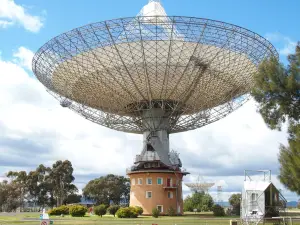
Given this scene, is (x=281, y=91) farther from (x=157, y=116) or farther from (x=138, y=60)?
(x=157, y=116)

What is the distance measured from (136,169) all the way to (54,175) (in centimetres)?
4823

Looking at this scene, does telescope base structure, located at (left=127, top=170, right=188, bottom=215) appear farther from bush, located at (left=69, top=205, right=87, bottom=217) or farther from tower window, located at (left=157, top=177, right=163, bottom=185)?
bush, located at (left=69, top=205, right=87, bottom=217)

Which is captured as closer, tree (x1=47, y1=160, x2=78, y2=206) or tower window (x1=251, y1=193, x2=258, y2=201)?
tower window (x1=251, y1=193, x2=258, y2=201)

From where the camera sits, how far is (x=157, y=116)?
56188 mm

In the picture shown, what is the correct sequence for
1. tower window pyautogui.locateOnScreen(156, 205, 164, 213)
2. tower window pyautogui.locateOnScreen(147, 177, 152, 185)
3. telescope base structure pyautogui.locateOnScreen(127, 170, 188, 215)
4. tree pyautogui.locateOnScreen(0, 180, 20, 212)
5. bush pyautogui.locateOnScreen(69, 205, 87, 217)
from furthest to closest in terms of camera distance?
Result: tree pyautogui.locateOnScreen(0, 180, 20, 212) < tower window pyautogui.locateOnScreen(147, 177, 152, 185) < telescope base structure pyautogui.locateOnScreen(127, 170, 188, 215) < tower window pyautogui.locateOnScreen(156, 205, 164, 213) < bush pyautogui.locateOnScreen(69, 205, 87, 217)

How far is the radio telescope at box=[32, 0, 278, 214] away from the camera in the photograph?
1544 inches

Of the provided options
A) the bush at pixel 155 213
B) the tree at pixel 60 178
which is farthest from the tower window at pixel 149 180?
the tree at pixel 60 178

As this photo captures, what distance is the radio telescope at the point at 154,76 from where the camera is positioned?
39219 millimetres

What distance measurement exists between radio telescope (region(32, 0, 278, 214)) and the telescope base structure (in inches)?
5.4

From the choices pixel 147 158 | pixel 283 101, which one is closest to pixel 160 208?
pixel 147 158

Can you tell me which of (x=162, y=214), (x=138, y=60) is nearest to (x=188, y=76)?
(x=138, y=60)

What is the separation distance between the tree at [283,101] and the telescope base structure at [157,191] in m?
34.6

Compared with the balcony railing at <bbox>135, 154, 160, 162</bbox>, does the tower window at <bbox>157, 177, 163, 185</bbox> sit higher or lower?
lower

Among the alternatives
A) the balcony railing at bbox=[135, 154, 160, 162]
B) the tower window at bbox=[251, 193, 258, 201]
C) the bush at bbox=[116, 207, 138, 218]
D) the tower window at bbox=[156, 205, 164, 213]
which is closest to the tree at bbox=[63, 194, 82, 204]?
the balcony railing at bbox=[135, 154, 160, 162]
